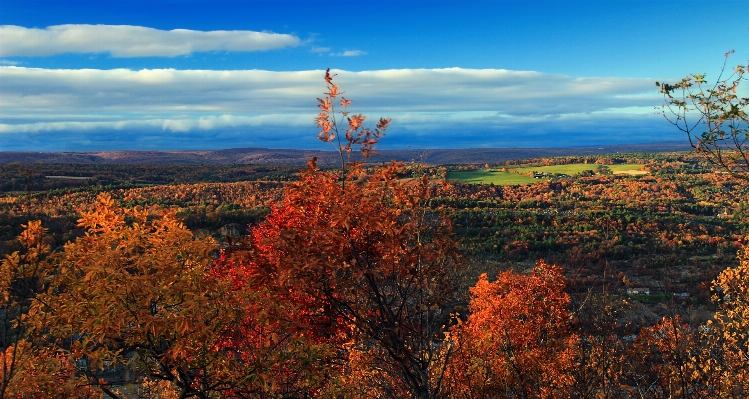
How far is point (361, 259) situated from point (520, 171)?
4179 inches

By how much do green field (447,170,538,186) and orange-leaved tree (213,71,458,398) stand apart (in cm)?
8137

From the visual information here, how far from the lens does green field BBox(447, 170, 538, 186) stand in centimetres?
9162

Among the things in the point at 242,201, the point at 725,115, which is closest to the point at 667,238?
the point at 242,201

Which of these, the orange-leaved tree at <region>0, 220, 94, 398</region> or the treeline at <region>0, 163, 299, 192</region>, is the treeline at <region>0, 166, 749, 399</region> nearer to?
the orange-leaved tree at <region>0, 220, 94, 398</region>

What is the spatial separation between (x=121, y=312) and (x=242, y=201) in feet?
183

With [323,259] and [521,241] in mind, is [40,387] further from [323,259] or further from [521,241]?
[521,241]

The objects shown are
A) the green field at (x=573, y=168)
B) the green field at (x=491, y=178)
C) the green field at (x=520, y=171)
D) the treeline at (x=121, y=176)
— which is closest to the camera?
the treeline at (x=121, y=176)

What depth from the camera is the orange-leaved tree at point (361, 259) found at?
5832 millimetres

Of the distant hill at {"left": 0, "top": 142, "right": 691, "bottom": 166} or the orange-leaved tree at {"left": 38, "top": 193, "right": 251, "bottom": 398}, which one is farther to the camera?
the distant hill at {"left": 0, "top": 142, "right": 691, "bottom": 166}

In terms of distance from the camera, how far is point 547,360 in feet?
46.6

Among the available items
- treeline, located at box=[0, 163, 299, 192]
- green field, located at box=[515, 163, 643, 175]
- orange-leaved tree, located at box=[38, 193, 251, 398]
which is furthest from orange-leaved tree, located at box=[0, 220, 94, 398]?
green field, located at box=[515, 163, 643, 175]

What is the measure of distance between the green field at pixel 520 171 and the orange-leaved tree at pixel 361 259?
7965 centimetres

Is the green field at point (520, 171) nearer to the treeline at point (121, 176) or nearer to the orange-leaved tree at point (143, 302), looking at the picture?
the treeline at point (121, 176)

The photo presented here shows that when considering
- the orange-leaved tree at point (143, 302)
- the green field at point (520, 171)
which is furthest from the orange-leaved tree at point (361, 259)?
the green field at point (520, 171)
